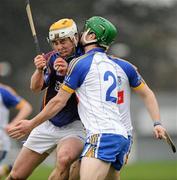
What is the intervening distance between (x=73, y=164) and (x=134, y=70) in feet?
4.34

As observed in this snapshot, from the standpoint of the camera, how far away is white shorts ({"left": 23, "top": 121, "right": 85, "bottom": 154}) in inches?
419

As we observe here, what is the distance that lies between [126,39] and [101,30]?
104ft

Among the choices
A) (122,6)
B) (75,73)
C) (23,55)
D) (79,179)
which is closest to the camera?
(75,73)

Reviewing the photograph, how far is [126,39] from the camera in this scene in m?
41.5

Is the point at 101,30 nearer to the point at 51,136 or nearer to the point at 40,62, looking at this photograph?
the point at 40,62

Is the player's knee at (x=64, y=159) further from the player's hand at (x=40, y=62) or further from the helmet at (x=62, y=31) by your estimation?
the helmet at (x=62, y=31)

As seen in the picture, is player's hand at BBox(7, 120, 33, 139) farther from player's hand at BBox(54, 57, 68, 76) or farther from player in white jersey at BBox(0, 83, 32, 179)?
player in white jersey at BBox(0, 83, 32, 179)

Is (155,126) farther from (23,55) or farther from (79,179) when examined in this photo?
(23,55)

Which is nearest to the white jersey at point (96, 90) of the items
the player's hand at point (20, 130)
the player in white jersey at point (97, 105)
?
the player in white jersey at point (97, 105)

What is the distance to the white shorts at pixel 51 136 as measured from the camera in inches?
419

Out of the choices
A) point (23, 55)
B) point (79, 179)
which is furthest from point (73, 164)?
point (23, 55)

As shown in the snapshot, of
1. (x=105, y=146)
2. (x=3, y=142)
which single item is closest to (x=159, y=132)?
(x=105, y=146)

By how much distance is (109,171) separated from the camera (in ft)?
33.2

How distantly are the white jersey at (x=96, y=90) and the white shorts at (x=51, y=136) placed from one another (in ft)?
2.51
